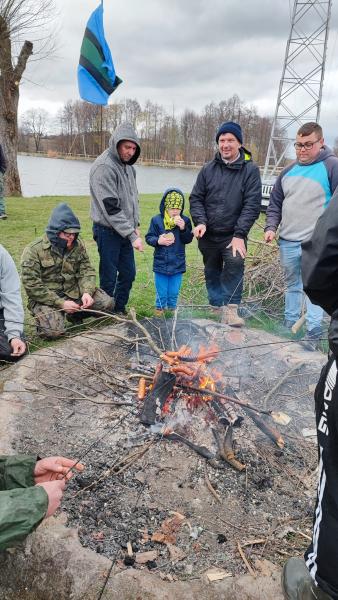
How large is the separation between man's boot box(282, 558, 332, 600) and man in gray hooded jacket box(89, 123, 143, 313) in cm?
305

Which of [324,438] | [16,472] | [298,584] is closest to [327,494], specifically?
[324,438]

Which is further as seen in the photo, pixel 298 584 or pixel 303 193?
pixel 303 193

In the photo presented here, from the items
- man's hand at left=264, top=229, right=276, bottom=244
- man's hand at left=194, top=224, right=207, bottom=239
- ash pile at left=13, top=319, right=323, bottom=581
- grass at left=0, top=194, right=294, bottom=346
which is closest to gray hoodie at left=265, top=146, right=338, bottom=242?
man's hand at left=264, top=229, right=276, bottom=244

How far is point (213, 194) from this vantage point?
4.34m

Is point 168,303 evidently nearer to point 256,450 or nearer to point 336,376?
point 256,450

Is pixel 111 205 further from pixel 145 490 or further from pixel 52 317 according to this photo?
pixel 145 490

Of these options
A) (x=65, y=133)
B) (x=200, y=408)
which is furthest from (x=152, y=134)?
(x=200, y=408)

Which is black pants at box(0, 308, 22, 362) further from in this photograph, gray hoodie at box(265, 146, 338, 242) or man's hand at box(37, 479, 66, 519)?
gray hoodie at box(265, 146, 338, 242)

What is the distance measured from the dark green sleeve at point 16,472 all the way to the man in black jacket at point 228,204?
252cm

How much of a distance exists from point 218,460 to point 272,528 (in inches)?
19.5

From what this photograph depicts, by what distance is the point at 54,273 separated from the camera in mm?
4164

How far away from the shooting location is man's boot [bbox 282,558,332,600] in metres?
1.65

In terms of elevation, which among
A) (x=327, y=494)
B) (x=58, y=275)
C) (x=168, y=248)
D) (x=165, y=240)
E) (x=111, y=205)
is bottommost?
(x=327, y=494)

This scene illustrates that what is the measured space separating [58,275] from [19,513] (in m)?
2.92
